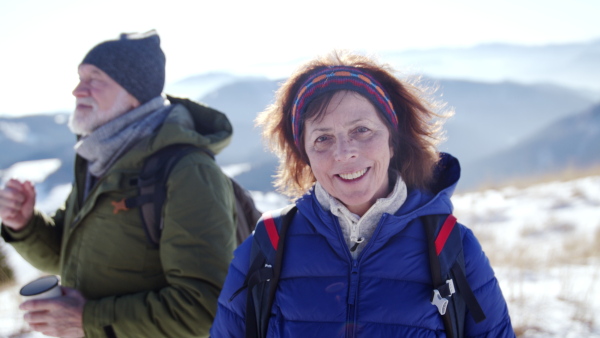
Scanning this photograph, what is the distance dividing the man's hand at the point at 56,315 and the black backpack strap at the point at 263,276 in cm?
87

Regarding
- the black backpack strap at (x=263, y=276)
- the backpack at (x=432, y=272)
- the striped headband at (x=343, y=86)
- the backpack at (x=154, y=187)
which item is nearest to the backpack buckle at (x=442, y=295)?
the backpack at (x=432, y=272)

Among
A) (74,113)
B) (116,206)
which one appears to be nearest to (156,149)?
(116,206)

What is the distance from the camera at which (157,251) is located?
2.17 meters

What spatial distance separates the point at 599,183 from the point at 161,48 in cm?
966

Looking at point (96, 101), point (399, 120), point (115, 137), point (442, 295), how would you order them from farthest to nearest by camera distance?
point (96, 101) → point (115, 137) → point (399, 120) → point (442, 295)

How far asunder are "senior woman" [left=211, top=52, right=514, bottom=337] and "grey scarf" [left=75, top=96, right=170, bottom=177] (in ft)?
2.77

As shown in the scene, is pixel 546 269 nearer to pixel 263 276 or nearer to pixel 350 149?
pixel 350 149

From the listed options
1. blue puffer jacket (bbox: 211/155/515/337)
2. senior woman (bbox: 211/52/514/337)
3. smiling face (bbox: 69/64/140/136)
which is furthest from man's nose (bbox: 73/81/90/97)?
blue puffer jacket (bbox: 211/155/515/337)

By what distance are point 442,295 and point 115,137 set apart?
182cm

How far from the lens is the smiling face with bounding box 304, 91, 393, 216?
5.63 ft

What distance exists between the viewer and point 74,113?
260cm

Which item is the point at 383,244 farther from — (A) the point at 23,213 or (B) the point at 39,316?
(A) the point at 23,213

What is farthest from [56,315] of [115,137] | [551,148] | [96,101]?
[551,148]

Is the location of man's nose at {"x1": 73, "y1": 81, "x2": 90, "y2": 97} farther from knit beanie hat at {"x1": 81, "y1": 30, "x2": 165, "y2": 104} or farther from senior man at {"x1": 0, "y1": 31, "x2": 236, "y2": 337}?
knit beanie hat at {"x1": 81, "y1": 30, "x2": 165, "y2": 104}
